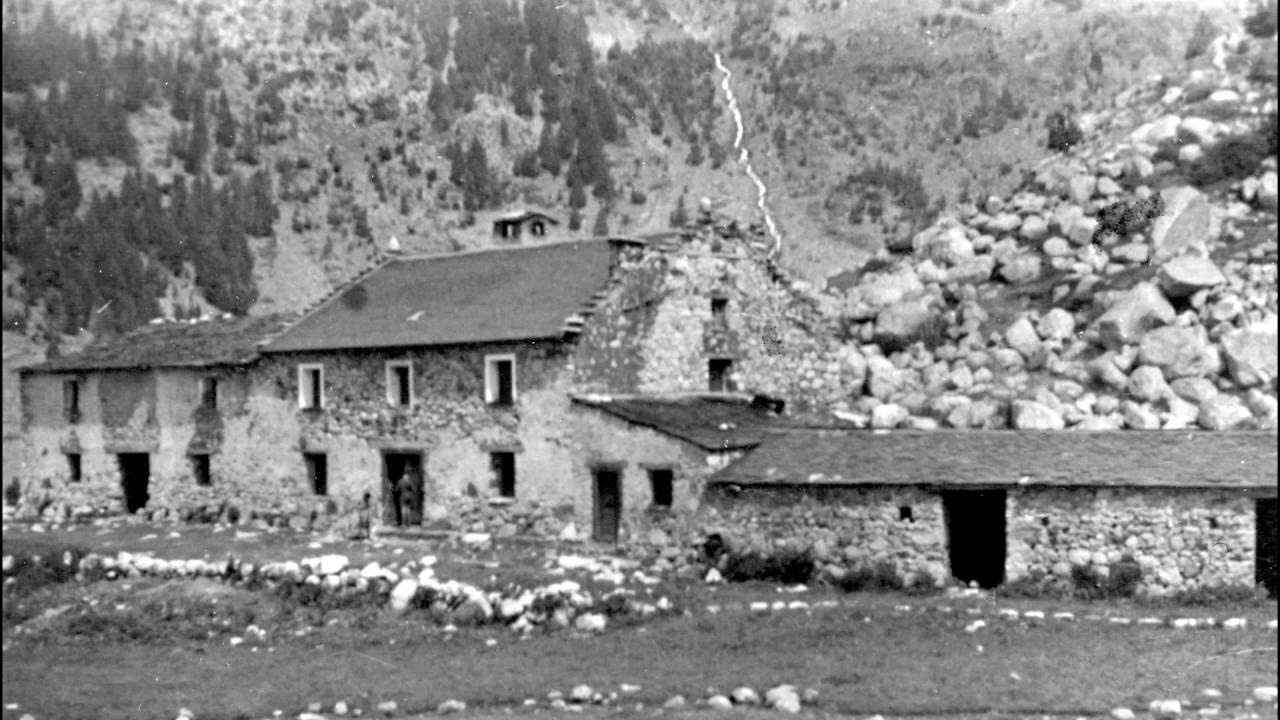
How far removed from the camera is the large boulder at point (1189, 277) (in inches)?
1829

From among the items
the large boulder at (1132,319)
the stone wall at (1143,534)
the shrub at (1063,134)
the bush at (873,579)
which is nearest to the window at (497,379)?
the bush at (873,579)

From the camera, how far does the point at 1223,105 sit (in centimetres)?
5762

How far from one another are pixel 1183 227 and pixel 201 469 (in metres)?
34.1

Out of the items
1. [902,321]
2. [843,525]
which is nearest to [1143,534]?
[843,525]

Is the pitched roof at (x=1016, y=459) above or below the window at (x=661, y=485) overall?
above

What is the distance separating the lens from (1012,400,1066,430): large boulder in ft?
134

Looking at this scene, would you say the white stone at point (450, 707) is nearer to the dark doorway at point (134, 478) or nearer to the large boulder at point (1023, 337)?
the dark doorway at point (134, 478)

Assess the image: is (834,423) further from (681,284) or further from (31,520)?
(31,520)

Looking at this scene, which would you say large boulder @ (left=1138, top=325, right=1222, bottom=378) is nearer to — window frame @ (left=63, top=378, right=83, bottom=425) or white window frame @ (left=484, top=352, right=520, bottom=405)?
white window frame @ (left=484, top=352, right=520, bottom=405)

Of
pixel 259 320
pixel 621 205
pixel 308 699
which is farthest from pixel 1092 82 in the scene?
pixel 308 699

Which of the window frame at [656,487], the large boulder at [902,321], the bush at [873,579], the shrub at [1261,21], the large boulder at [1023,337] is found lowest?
the bush at [873,579]

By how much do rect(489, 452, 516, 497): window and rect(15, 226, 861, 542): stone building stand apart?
4 centimetres

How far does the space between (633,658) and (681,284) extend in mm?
16407

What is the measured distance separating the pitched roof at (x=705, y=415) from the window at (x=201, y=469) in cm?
1501
